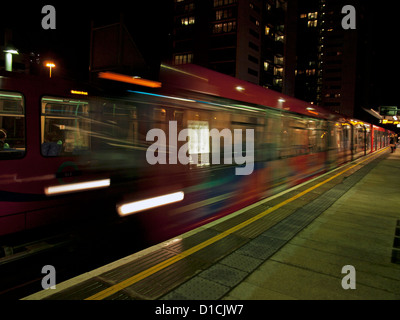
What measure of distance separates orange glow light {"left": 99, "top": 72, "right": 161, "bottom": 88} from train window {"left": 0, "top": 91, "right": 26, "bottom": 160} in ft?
4.60

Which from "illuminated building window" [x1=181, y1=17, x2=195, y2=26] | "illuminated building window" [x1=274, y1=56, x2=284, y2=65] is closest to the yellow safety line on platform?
"illuminated building window" [x1=181, y1=17, x2=195, y2=26]

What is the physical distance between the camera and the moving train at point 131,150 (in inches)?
170

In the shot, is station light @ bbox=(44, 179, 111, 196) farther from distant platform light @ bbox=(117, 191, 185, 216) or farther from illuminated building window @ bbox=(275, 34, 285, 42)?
illuminated building window @ bbox=(275, 34, 285, 42)

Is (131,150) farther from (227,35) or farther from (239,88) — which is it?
(227,35)

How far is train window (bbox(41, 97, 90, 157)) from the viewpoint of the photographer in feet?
15.0

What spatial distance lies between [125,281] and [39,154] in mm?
2439

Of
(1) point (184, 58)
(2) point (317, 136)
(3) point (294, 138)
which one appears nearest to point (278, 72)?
(1) point (184, 58)

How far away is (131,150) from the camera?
5414 millimetres

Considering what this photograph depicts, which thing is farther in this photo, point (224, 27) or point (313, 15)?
point (313, 15)

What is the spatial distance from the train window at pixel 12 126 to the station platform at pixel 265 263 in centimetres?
210

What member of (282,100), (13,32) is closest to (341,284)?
(282,100)

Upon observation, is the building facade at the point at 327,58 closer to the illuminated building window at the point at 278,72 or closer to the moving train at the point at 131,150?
the illuminated building window at the point at 278,72

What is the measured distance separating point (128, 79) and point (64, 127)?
1397mm
